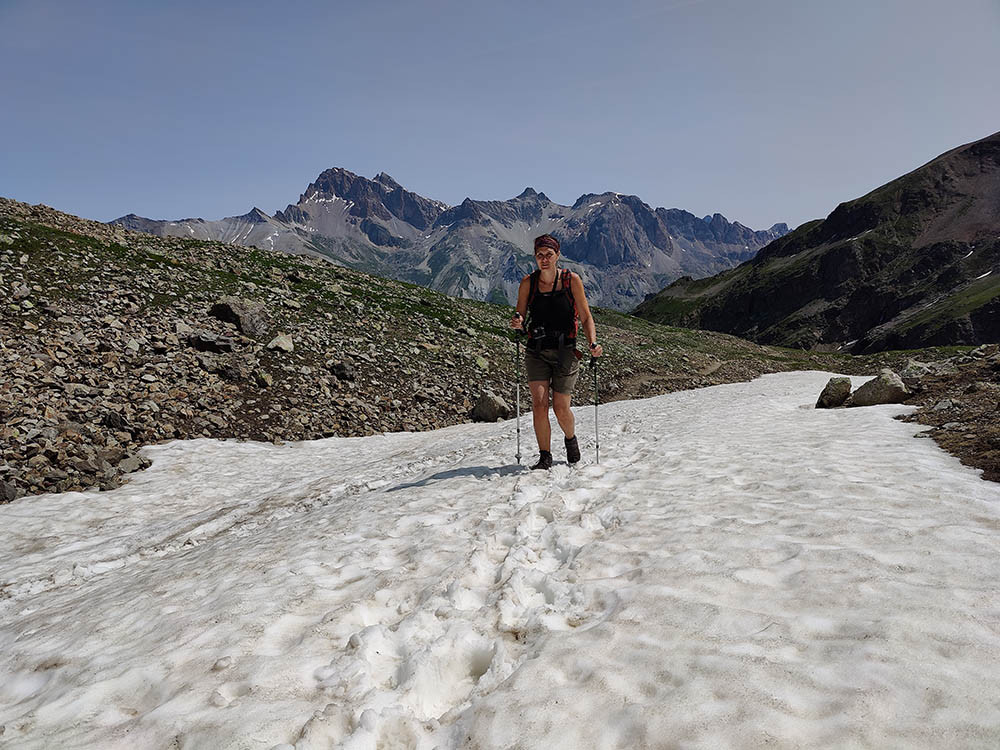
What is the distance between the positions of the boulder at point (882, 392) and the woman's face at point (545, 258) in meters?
12.6

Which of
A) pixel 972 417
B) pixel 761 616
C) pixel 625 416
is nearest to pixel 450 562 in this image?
pixel 761 616

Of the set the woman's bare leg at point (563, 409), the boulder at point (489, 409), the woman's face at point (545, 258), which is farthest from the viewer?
the boulder at point (489, 409)

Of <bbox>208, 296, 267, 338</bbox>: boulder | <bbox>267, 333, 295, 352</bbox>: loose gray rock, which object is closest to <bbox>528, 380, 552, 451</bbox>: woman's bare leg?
<bbox>267, 333, 295, 352</bbox>: loose gray rock

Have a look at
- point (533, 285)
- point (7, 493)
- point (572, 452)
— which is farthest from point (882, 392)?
point (7, 493)

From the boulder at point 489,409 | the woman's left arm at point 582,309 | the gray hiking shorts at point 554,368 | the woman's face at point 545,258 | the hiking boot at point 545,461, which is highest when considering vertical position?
the woman's face at point 545,258

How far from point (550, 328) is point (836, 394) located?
13.0 metres

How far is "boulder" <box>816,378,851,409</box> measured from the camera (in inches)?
648

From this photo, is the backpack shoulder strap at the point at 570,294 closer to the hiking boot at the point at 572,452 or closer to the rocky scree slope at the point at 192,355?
the hiking boot at the point at 572,452

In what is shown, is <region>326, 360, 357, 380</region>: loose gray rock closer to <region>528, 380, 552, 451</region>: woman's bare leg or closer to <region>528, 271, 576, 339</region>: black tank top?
<region>528, 380, 552, 451</region>: woman's bare leg

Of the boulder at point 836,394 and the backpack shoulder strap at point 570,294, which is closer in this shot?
the backpack shoulder strap at point 570,294

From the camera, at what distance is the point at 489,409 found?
66.7ft

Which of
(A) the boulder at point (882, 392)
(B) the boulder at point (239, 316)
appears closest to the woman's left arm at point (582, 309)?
(A) the boulder at point (882, 392)

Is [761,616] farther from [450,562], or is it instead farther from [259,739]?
[259,739]

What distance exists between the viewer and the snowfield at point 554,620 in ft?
9.32
